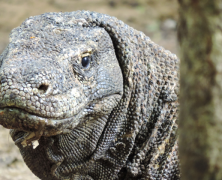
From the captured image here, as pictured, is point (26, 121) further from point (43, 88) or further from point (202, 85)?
point (202, 85)

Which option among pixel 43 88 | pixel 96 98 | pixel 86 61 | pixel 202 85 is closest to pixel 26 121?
pixel 43 88

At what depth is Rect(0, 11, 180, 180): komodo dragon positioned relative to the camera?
2.64 meters

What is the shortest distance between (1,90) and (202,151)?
1.55 m

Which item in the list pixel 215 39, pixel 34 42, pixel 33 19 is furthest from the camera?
pixel 33 19

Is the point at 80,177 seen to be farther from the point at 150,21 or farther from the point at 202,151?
the point at 150,21

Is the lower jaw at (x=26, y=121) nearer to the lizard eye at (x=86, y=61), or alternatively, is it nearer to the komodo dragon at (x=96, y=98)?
the komodo dragon at (x=96, y=98)

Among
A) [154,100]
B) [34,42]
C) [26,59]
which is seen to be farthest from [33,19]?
[154,100]

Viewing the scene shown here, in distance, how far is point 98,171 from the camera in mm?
3396

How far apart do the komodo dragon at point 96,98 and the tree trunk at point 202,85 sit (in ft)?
4.16

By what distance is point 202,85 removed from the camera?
4.74 ft

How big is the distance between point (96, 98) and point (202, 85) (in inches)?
63.4

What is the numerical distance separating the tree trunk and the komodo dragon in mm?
1268

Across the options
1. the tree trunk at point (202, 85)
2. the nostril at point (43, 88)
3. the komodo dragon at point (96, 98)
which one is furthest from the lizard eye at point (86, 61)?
the tree trunk at point (202, 85)

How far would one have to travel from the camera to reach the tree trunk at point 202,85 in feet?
4.65
